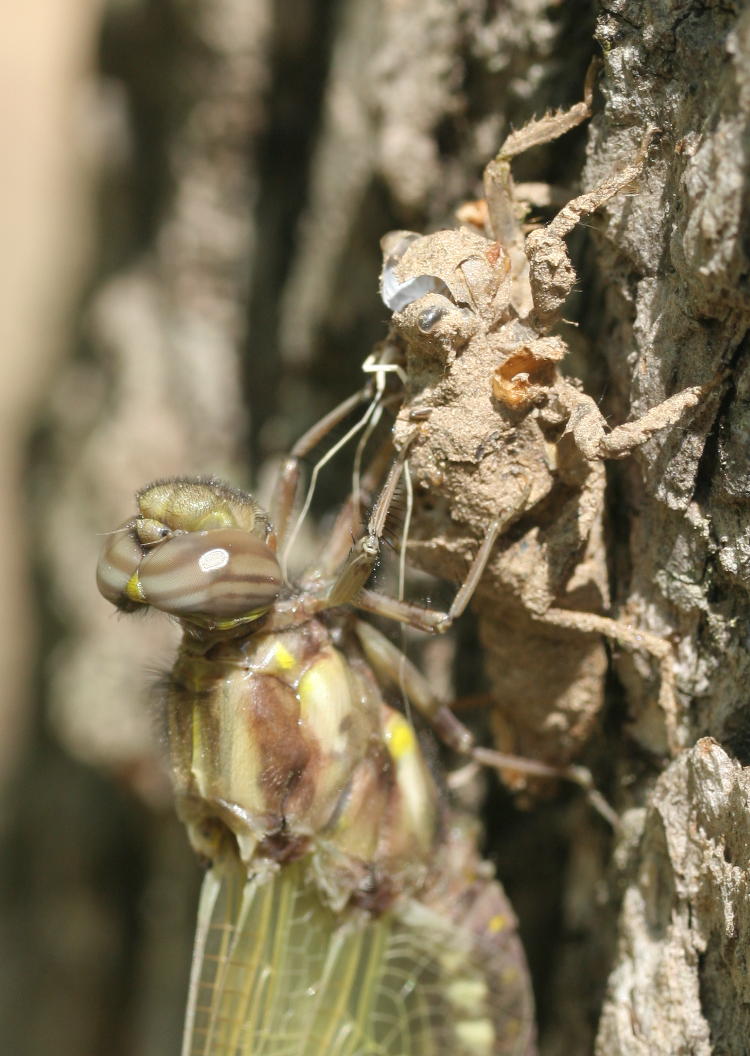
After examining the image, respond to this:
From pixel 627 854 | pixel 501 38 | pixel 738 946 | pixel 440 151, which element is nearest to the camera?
pixel 738 946

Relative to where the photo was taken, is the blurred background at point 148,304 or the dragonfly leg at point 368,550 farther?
the blurred background at point 148,304

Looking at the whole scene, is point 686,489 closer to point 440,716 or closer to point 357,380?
point 440,716

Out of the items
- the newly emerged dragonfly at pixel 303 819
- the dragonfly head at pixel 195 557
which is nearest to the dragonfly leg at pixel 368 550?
the newly emerged dragonfly at pixel 303 819

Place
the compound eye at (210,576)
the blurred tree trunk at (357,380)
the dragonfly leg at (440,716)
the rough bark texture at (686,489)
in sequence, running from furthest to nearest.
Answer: the dragonfly leg at (440,716) → the compound eye at (210,576) → the blurred tree trunk at (357,380) → the rough bark texture at (686,489)

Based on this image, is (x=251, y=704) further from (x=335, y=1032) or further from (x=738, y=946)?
(x=738, y=946)

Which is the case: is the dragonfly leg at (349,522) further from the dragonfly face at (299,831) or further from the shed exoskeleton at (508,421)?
the shed exoskeleton at (508,421)

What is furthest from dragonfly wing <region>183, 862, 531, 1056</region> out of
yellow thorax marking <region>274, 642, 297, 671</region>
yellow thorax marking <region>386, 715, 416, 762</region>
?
yellow thorax marking <region>274, 642, 297, 671</region>

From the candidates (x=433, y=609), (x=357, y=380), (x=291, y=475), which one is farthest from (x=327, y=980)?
(x=357, y=380)

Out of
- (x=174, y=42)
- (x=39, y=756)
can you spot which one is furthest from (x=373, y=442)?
(x=39, y=756)
